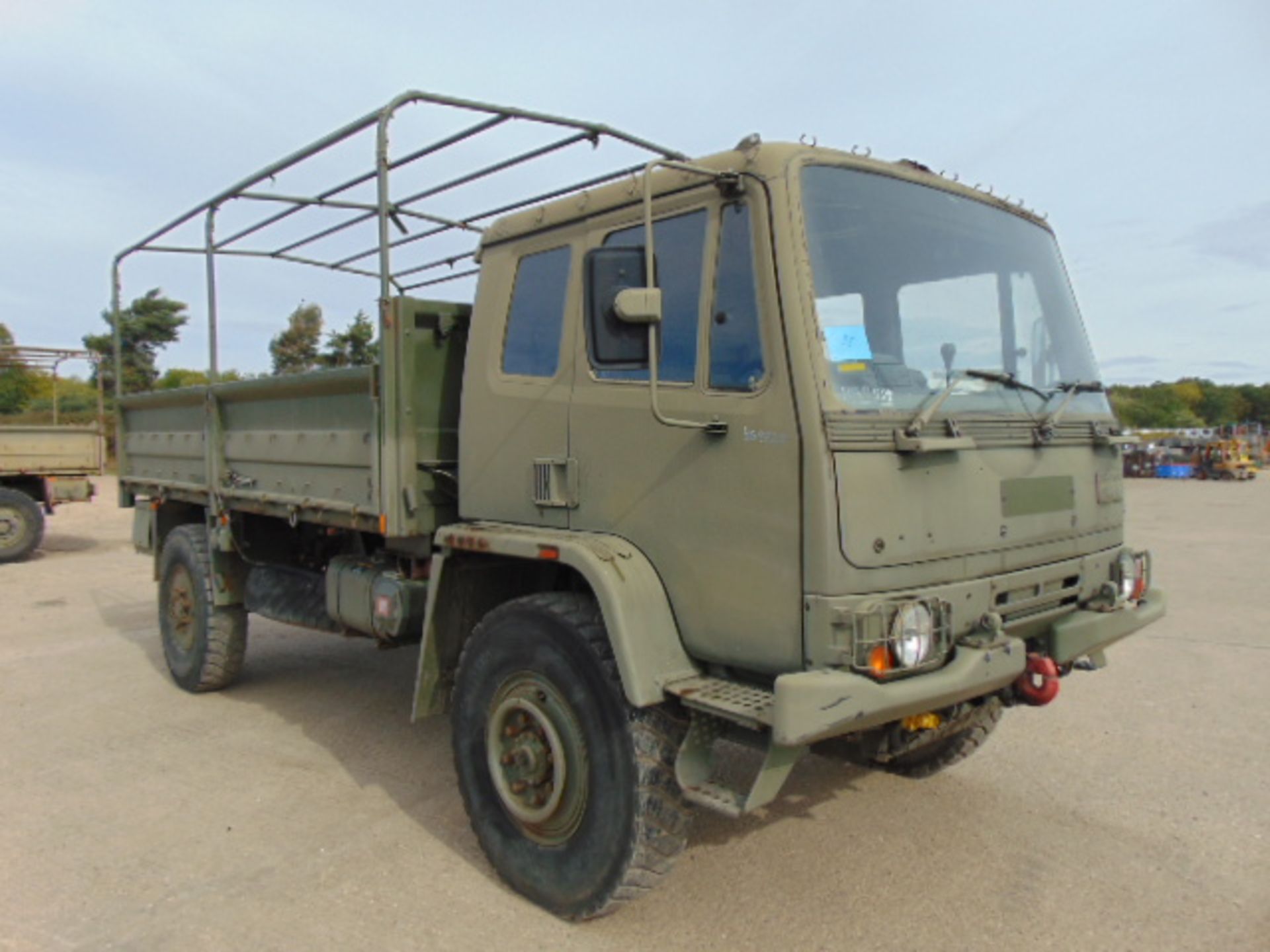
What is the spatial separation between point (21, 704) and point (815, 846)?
16.9 feet

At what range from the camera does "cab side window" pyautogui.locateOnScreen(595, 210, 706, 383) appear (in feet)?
10.6

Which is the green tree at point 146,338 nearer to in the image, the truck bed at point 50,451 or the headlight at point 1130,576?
the truck bed at point 50,451

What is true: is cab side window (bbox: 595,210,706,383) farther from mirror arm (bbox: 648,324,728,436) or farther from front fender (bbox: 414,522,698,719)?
front fender (bbox: 414,522,698,719)

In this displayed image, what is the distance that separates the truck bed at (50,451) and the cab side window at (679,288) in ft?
44.9

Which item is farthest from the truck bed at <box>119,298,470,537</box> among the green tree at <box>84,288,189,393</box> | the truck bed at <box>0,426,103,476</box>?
the green tree at <box>84,288,189,393</box>

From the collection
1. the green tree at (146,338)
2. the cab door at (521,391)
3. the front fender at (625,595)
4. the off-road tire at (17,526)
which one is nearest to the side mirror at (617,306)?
the cab door at (521,391)

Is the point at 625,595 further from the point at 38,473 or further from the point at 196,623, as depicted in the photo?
the point at 38,473

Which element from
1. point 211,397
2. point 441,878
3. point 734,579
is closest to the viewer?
point 734,579

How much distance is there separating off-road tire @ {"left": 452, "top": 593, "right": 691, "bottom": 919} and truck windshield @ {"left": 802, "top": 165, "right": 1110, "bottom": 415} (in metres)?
1.20

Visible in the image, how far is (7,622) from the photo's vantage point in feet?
29.6

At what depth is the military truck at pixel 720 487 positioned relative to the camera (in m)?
2.92

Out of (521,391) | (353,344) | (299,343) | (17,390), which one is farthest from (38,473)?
(17,390)

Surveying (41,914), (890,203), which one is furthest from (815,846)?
(41,914)

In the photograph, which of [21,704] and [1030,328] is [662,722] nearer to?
[1030,328]
